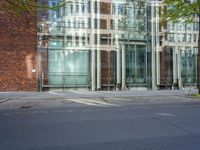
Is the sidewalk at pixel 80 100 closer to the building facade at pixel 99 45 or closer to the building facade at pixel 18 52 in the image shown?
the building facade at pixel 18 52

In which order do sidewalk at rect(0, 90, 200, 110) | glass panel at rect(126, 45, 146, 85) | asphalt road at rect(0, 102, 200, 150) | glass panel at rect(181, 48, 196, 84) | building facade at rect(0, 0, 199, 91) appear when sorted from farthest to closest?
1. glass panel at rect(181, 48, 196, 84)
2. glass panel at rect(126, 45, 146, 85)
3. building facade at rect(0, 0, 199, 91)
4. sidewalk at rect(0, 90, 200, 110)
5. asphalt road at rect(0, 102, 200, 150)

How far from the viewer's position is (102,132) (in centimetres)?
788

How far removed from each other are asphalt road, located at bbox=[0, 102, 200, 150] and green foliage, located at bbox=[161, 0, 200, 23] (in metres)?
10.1

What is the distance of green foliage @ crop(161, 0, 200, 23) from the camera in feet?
61.8

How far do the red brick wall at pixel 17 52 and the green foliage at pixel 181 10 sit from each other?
10192 mm

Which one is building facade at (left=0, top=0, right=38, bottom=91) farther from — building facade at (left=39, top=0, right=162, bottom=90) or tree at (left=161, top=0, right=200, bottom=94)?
tree at (left=161, top=0, right=200, bottom=94)

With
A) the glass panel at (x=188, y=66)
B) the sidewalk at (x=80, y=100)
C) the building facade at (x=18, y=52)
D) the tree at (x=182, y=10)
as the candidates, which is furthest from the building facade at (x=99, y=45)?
the tree at (x=182, y=10)

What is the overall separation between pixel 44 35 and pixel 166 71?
11.1 m

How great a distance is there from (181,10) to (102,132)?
13494 mm

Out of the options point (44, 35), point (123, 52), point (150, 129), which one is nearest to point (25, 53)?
point (44, 35)

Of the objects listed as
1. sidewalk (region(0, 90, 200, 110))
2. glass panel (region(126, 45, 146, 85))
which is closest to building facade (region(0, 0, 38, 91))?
sidewalk (region(0, 90, 200, 110))

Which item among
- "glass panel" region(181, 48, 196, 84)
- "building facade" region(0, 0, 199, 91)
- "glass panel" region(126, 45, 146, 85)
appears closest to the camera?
"building facade" region(0, 0, 199, 91)

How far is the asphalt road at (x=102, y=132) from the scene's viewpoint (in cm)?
652

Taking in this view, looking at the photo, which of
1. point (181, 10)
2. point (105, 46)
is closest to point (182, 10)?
point (181, 10)
